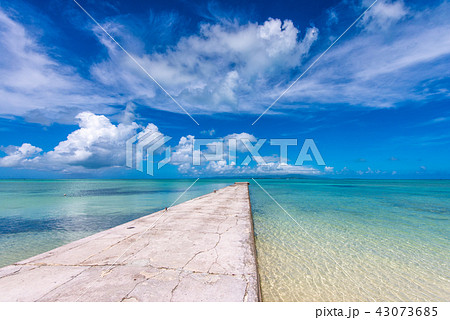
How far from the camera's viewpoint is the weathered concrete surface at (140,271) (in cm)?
251

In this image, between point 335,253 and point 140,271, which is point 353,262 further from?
point 140,271

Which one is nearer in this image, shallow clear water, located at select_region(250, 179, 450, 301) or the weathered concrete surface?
the weathered concrete surface

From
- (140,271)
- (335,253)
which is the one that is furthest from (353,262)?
(140,271)

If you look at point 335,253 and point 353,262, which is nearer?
point 353,262

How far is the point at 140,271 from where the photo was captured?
121 inches

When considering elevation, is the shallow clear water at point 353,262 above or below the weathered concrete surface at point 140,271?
below

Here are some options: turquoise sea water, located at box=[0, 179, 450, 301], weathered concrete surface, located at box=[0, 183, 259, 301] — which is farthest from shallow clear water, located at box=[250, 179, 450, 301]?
weathered concrete surface, located at box=[0, 183, 259, 301]

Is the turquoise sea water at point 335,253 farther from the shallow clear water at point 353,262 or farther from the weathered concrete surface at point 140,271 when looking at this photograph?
the weathered concrete surface at point 140,271

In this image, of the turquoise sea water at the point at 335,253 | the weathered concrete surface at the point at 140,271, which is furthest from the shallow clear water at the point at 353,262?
the weathered concrete surface at the point at 140,271

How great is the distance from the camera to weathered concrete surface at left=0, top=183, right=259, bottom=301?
251cm

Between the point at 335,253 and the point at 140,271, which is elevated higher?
the point at 140,271

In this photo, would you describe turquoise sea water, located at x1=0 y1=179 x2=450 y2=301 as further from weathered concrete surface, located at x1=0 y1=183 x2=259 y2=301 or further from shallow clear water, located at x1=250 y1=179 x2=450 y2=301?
weathered concrete surface, located at x1=0 y1=183 x2=259 y2=301

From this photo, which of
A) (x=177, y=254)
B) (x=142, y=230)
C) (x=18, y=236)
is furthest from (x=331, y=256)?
(x=18, y=236)
